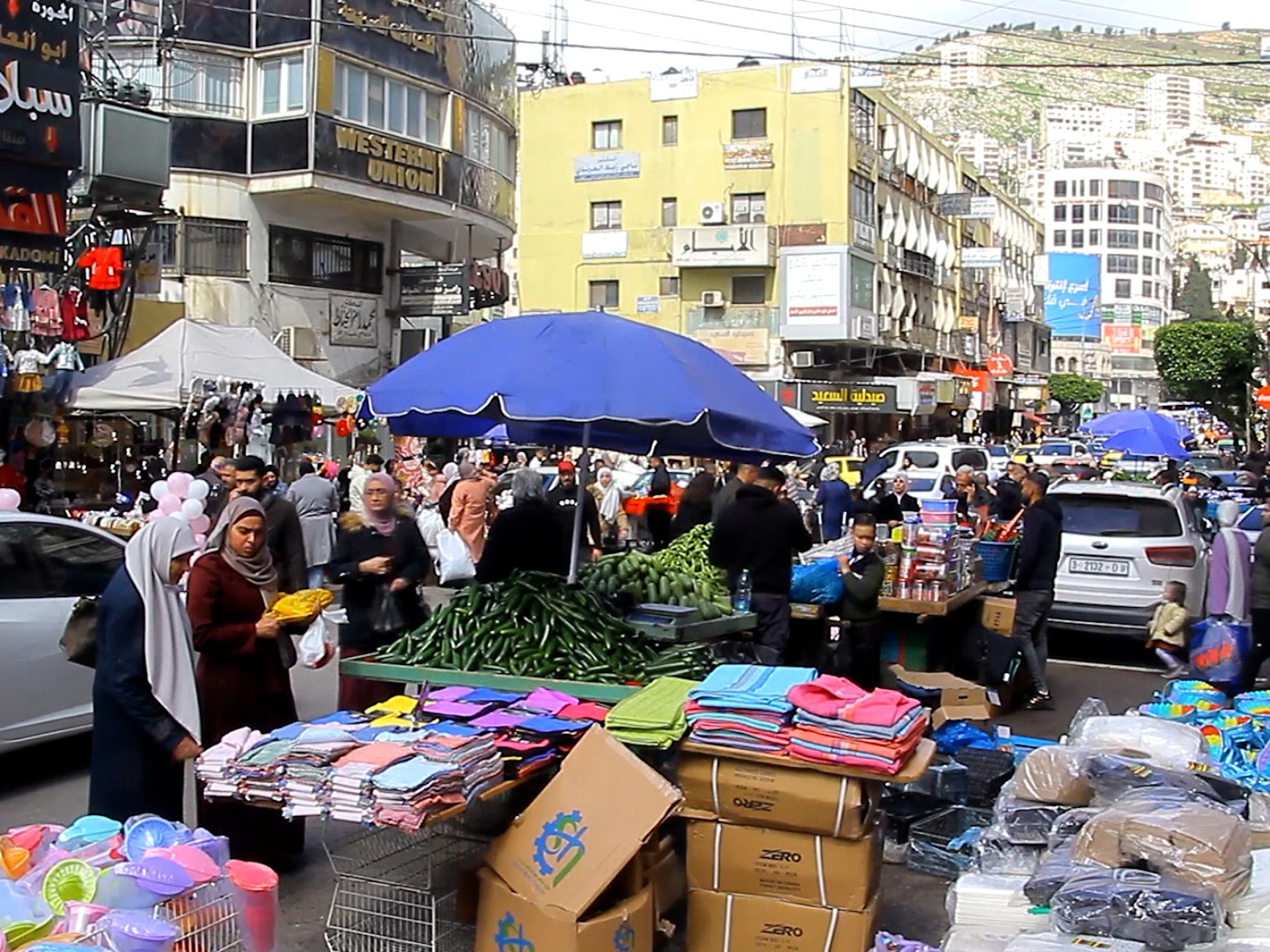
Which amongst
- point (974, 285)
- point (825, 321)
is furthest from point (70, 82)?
point (974, 285)

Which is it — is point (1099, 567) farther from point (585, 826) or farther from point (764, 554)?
point (585, 826)

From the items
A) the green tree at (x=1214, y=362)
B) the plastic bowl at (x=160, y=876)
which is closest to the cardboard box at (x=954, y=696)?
the plastic bowl at (x=160, y=876)

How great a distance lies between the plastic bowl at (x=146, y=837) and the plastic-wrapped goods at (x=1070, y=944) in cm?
266

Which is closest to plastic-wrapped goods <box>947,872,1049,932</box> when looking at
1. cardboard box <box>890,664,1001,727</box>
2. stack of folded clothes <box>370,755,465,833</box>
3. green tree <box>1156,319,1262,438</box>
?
stack of folded clothes <box>370,755,465,833</box>

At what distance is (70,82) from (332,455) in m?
11.6

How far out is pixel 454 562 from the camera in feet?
36.2

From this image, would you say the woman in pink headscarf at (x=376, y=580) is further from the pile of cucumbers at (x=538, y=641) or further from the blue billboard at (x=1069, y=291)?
the blue billboard at (x=1069, y=291)

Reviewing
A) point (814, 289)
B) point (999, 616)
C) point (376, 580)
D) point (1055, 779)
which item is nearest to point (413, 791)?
point (1055, 779)

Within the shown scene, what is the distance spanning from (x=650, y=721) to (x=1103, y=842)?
1647mm

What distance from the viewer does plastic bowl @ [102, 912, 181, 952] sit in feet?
12.3

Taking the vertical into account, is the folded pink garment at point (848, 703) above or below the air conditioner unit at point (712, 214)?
below

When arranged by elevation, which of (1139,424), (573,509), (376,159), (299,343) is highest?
(376,159)

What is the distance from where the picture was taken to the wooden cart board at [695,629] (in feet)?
22.4

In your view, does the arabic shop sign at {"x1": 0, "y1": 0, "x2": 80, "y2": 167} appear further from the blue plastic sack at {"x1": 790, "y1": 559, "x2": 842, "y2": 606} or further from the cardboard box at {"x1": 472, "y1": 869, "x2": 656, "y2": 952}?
the cardboard box at {"x1": 472, "y1": 869, "x2": 656, "y2": 952}
